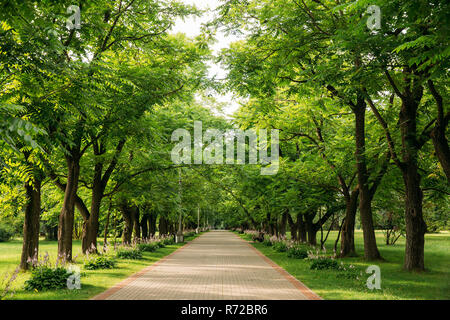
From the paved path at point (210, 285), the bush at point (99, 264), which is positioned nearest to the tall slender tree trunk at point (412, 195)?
the paved path at point (210, 285)

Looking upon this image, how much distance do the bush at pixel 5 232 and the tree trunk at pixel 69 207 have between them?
38.5 meters

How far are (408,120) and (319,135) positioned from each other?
7.51 meters

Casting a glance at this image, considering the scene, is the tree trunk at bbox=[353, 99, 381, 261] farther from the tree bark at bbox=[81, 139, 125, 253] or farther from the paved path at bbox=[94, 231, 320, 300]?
the tree bark at bbox=[81, 139, 125, 253]

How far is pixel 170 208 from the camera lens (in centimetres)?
2686

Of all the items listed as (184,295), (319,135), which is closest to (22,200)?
(184,295)

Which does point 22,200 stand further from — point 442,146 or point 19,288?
point 442,146

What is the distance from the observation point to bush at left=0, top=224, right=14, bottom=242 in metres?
47.7

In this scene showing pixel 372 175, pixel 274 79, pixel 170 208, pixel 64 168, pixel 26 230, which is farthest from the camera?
pixel 170 208

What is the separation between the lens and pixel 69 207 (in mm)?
14875

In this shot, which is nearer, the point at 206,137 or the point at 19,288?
the point at 19,288

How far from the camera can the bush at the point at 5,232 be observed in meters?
47.7

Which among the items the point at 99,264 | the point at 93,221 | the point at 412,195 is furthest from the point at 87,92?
the point at 93,221

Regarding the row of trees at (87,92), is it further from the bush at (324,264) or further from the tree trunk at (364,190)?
the bush at (324,264)

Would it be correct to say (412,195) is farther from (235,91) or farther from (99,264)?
(99,264)
